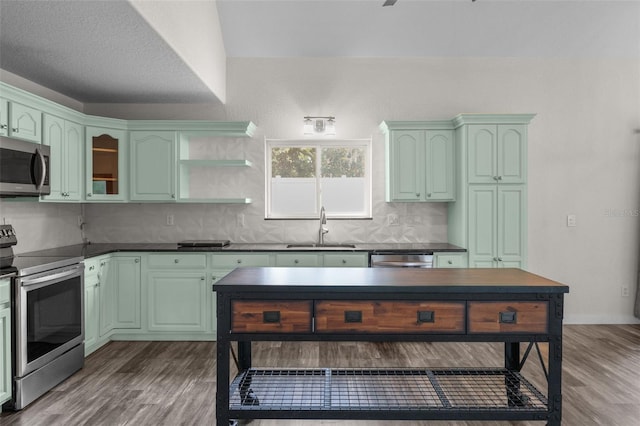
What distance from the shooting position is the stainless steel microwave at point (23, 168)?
3.09 metres

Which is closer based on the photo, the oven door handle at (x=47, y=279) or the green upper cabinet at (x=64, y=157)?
the oven door handle at (x=47, y=279)

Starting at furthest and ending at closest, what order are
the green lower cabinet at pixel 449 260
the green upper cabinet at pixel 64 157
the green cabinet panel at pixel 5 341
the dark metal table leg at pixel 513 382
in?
the green lower cabinet at pixel 449 260
the green upper cabinet at pixel 64 157
the green cabinet panel at pixel 5 341
the dark metal table leg at pixel 513 382

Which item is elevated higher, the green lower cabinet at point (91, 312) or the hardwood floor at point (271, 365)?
the green lower cabinet at point (91, 312)

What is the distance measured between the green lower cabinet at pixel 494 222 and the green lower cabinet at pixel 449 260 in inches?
3.2

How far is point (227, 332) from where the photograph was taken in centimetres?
230

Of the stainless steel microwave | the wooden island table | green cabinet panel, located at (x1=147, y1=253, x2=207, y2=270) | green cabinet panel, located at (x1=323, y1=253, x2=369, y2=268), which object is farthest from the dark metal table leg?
the stainless steel microwave

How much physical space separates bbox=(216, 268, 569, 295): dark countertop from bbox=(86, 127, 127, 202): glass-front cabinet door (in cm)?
235

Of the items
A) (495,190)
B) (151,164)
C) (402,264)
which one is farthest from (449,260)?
(151,164)

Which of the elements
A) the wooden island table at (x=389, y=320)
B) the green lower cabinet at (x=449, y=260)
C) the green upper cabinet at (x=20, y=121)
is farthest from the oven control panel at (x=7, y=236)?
the green lower cabinet at (x=449, y=260)

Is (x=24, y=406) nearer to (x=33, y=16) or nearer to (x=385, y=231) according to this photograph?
(x=33, y=16)

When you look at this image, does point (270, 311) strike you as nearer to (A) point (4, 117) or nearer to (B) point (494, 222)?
(A) point (4, 117)

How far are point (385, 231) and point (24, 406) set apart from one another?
11.7 ft

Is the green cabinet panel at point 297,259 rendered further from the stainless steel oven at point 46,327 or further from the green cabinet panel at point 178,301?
the stainless steel oven at point 46,327

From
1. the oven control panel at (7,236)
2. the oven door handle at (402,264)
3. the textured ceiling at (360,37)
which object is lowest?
the oven door handle at (402,264)
